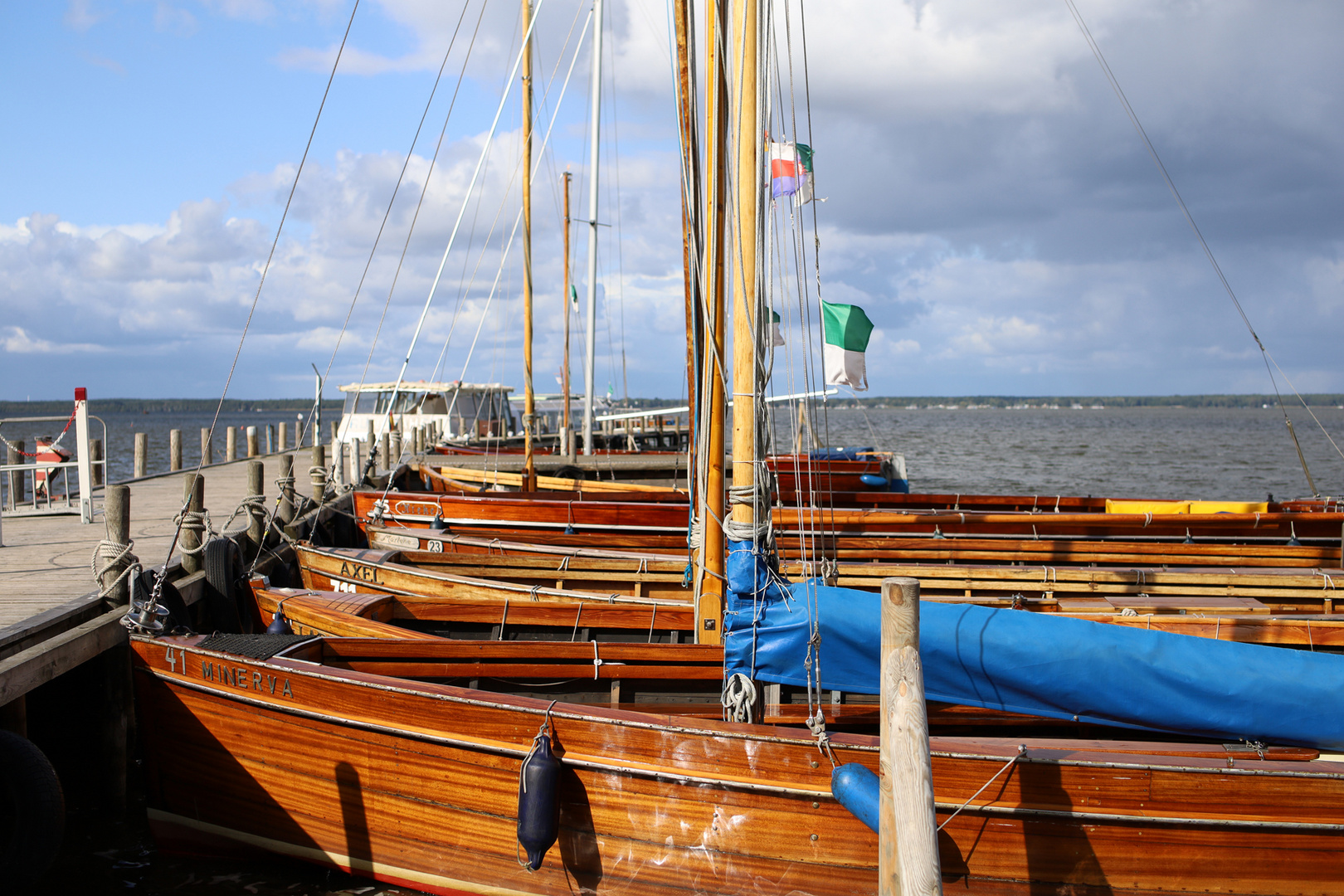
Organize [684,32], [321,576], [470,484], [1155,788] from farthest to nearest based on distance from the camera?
[470,484] → [321,576] → [684,32] → [1155,788]

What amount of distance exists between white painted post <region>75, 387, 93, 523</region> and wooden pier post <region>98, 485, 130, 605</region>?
564 centimetres

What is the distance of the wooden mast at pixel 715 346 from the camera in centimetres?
538

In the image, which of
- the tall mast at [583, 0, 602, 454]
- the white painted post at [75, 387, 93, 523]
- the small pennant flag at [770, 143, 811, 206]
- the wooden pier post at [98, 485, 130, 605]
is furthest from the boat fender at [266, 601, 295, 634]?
the tall mast at [583, 0, 602, 454]

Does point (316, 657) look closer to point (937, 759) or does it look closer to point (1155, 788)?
point (937, 759)

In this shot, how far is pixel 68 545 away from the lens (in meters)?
9.57

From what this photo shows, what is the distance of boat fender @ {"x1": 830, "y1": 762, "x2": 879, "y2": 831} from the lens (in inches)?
150

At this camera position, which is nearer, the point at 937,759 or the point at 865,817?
the point at 865,817

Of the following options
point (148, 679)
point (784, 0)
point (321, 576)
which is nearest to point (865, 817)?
point (148, 679)

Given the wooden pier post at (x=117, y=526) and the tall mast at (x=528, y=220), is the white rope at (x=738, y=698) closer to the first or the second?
the wooden pier post at (x=117, y=526)

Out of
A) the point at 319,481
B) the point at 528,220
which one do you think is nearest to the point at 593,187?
the point at 528,220

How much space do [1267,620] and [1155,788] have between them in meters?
2.55

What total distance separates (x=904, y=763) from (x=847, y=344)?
17.2 feet

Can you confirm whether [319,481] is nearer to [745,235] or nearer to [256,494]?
[256,494]

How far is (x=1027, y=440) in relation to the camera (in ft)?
203
